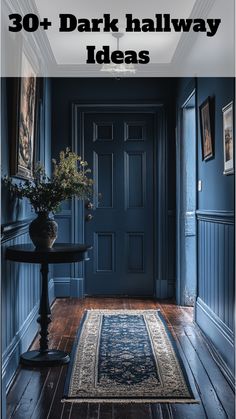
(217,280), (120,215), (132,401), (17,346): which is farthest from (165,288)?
(132,401)

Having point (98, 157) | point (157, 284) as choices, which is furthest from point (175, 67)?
point (157, 284)

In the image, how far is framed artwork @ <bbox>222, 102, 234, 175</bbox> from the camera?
9.76 feet

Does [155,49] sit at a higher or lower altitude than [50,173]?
higher

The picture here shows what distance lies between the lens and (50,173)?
Result: 5.32 m

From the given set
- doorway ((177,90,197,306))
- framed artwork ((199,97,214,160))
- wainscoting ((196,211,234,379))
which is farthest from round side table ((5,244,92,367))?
doorway ((177,90,197,306))

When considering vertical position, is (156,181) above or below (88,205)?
above

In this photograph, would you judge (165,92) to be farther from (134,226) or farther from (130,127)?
(134,226)

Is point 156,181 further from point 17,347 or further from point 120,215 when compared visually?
point 17,347

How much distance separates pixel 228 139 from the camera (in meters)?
3.08

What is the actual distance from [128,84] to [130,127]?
1.60 ft

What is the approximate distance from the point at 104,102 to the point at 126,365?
10.7 feet

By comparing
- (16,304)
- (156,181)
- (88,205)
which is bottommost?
(16,304)

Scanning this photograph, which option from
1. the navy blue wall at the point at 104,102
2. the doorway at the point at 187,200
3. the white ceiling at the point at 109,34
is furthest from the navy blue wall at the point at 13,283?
the doorway at the point at 187,200

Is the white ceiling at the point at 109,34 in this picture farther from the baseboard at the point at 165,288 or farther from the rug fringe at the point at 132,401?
the rug fringe at the point at 132,401
